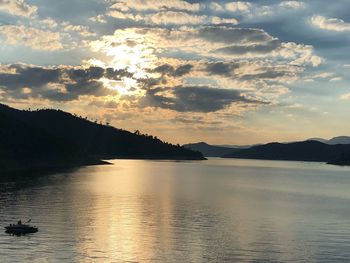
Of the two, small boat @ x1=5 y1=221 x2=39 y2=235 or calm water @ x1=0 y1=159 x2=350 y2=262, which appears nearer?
Answer: calm water @ x1=0 y1=159 x2=350 y2=262

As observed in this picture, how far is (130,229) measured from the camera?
300 feet

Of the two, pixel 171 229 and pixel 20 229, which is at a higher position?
pixel 20 229

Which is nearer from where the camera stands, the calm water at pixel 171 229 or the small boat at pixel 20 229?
the calm water at pixel 171 229

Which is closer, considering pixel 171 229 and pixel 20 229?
pixel 20 229

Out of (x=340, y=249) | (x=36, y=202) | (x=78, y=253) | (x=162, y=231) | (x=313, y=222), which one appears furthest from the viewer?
(x=36, y=202)

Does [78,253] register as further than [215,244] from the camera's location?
No

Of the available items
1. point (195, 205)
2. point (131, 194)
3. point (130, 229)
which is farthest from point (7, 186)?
point (130, 229)

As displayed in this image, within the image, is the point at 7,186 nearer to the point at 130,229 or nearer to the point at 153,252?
the point at 130,229

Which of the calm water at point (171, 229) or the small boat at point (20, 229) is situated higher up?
the small boat at point (20, 229)

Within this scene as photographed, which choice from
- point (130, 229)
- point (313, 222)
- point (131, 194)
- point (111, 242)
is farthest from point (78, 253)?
point (131, 194)

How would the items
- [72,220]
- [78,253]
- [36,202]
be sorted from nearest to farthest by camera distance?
[78,253]
[72,220]
[36,202]

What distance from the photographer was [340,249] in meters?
77.2

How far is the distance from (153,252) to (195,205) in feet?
207

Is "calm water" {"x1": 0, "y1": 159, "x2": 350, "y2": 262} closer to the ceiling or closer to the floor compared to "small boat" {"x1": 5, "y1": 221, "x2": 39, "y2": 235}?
closer to the floor
